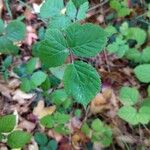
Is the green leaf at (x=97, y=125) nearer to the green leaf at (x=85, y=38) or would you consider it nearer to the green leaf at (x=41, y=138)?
the green leaf at (x=41, y=138)

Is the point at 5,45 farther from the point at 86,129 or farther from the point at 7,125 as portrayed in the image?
the point at 86,129

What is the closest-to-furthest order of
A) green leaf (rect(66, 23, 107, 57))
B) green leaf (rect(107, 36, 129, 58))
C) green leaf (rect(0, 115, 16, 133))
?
green leaf (rect(66, 23, 107, 57)), green leaf (rect(0, 115, 16, 133)), green leaf (rect(107, 36, 129, 58))

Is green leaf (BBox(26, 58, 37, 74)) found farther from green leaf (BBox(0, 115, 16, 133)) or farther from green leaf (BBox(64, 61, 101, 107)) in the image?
green leaf (BBox(64, 61, 101, 107))

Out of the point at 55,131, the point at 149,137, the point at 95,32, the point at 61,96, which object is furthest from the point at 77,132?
the point at 95,32

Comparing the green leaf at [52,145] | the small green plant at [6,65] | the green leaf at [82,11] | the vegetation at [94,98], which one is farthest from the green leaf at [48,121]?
the green leaf at [82,11]

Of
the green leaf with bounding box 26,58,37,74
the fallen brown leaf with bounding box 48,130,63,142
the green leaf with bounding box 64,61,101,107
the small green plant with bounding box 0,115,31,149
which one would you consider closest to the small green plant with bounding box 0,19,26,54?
the green leaf with bounding box 26,58,37,74
